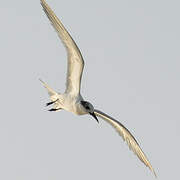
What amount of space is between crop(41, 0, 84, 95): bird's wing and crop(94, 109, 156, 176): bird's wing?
2138 mm

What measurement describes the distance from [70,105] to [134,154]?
15.0 ft

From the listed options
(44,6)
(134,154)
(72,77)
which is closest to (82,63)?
(72,77)

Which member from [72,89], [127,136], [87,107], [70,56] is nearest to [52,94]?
[72,89]

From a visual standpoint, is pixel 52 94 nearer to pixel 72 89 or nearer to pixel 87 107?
pixel 72 89

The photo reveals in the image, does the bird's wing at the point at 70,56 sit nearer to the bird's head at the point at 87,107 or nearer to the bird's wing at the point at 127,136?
the bird's head at the point at 87,107

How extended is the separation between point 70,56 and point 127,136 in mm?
5650

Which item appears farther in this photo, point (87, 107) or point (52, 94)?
point (52, 94)

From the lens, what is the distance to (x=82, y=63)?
31625 millimetres

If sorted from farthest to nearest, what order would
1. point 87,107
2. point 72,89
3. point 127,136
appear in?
point 127,136
point 72,89
point 87,107

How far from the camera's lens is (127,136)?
3488 centimetres

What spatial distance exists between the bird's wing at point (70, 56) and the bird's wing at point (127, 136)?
2.14 m

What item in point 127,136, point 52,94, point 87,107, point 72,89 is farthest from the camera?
point 127,136

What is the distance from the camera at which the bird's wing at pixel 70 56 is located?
29.7 m

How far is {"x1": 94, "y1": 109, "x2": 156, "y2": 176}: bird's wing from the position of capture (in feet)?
112
